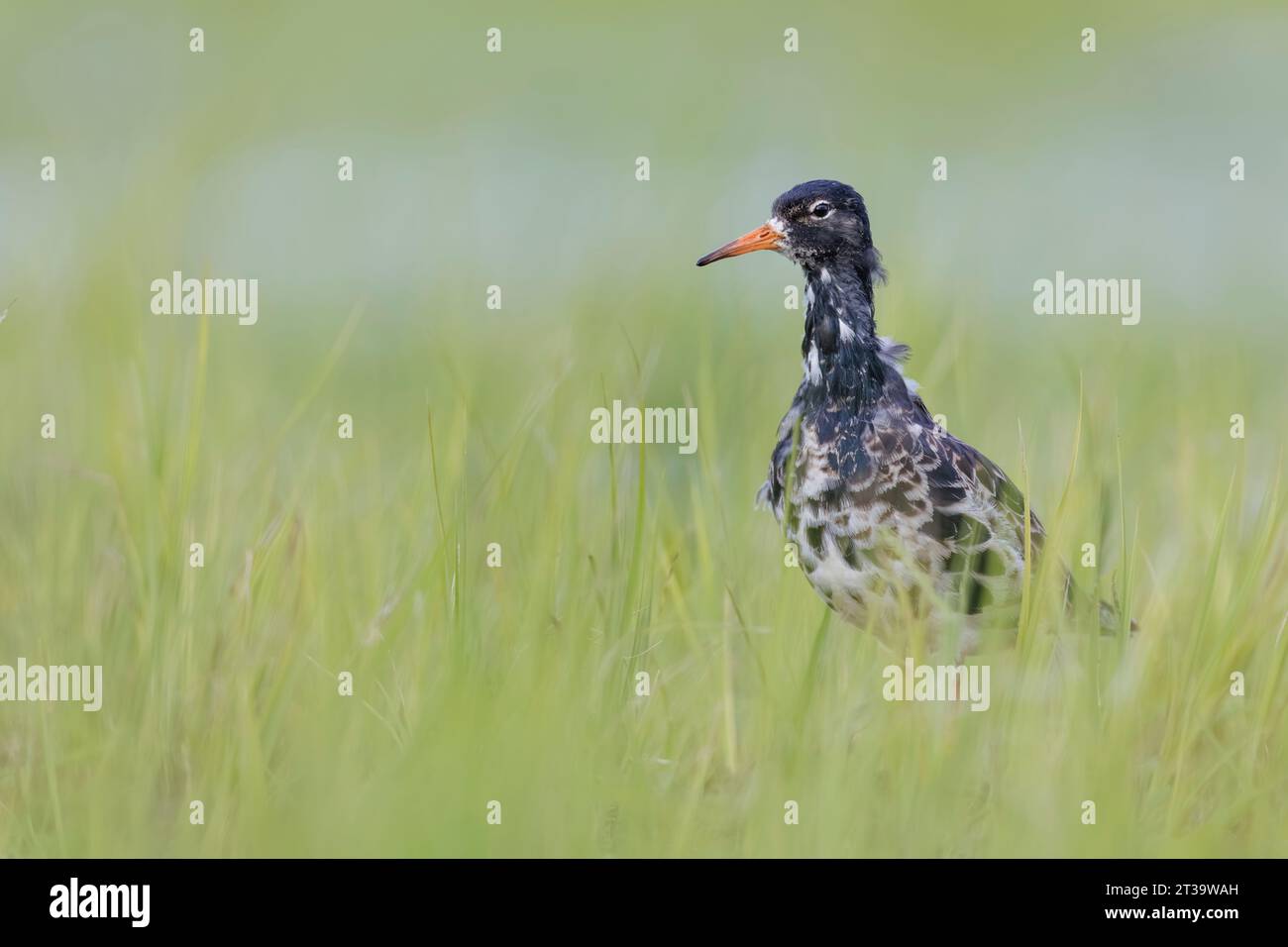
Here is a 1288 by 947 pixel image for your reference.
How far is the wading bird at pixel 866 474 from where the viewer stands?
21.8 feet

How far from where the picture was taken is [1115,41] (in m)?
17.4

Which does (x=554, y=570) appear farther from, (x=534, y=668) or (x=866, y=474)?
(x=866, y=474)

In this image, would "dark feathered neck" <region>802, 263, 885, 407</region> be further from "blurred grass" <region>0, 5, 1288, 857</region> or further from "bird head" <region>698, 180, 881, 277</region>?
"blurred grass" <region>0, 5, 1288, 857</region>

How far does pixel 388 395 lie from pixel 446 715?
5026 millimetres

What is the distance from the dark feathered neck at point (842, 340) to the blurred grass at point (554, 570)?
0.62 meters

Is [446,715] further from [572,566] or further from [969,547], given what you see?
[969,547]

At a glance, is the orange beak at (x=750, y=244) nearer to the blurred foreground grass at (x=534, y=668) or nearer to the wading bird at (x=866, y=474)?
the wading bird at (x=866, y=474)

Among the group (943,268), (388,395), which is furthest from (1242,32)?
(388,395)

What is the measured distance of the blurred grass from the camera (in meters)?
5.22

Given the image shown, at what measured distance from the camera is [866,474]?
6.84 m

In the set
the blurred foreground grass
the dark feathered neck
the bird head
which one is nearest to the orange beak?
the bird head

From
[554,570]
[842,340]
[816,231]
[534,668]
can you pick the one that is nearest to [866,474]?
[842,340]

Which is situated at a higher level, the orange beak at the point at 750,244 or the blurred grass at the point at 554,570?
the orange beak at the point at 750,244

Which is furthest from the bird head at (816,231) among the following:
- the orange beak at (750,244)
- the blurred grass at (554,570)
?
the blurred grass at (554,570)
